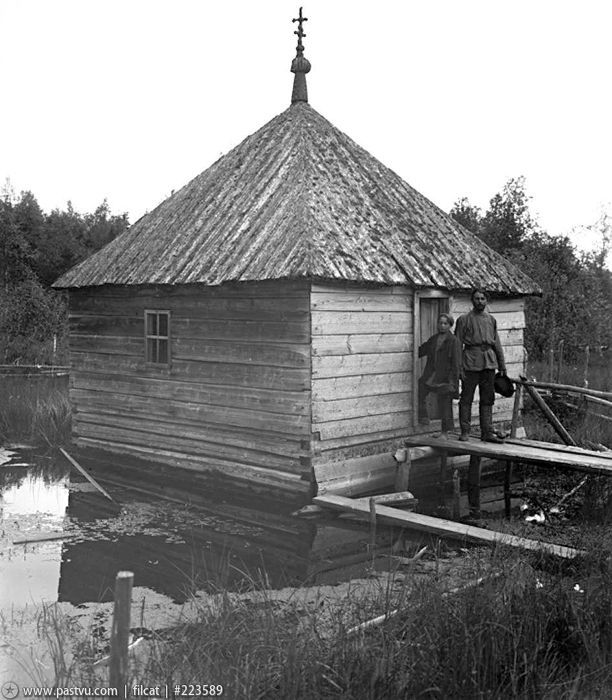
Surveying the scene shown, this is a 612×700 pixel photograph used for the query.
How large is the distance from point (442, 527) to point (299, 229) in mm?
4689

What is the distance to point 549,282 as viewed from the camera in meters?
25.1

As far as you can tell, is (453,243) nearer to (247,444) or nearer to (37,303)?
(247,444)

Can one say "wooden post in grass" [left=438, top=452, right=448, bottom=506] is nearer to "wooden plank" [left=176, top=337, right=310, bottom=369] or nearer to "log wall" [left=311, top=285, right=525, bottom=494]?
"log wall" [left=311, top=285, right=525, bottom=494]

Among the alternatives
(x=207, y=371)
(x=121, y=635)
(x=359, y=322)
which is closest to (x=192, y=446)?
(x=207, y=371)

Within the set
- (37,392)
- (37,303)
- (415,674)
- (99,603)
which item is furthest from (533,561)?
(37,303)

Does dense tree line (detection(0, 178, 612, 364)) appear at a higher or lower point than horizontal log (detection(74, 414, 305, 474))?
higher

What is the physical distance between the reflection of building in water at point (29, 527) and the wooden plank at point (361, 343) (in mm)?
4267

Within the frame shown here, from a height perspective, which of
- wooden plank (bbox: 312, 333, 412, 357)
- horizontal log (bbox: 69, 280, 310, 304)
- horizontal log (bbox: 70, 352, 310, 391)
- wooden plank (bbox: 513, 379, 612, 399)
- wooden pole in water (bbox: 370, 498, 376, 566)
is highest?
horizontal log (bbox: 69, 280, 310, 304)

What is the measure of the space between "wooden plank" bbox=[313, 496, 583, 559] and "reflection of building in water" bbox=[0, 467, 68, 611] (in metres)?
3.63

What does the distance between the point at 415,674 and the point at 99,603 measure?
3.61m

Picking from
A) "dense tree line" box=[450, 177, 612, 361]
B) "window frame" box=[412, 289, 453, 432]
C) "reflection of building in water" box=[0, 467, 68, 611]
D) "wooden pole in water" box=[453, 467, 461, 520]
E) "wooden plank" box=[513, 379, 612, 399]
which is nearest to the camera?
"reflection of building in water" box=[0, 467, 68, 611]

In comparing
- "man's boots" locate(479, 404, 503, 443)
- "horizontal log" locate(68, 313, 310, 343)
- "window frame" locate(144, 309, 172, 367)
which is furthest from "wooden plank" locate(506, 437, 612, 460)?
"window frame" locate(144, 309, 172, 367)

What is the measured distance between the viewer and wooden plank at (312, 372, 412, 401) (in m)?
11.2

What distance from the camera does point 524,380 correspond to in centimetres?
1316
